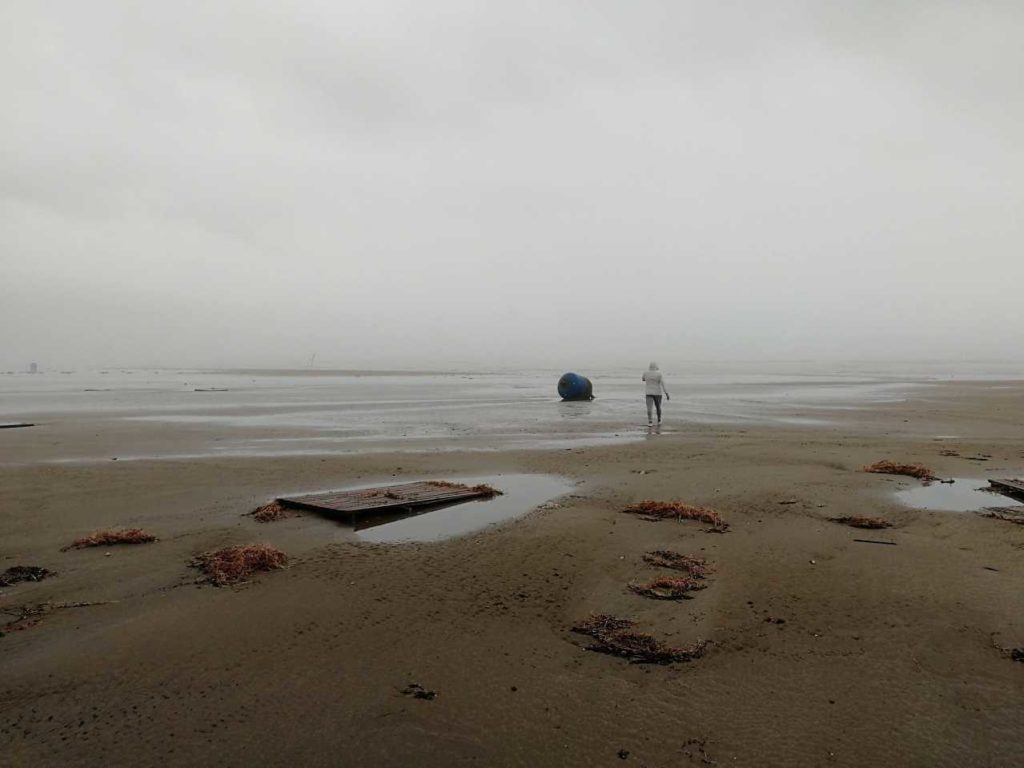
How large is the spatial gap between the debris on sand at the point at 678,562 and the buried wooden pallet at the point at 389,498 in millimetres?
4065

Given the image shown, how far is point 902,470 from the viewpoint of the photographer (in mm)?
12734

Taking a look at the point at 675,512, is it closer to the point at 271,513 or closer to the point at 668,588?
the point at 668,588

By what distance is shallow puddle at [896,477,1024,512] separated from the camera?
1008cm

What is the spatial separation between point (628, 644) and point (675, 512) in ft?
14.6

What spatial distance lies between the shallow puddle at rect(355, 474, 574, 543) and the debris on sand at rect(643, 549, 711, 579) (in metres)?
2.61

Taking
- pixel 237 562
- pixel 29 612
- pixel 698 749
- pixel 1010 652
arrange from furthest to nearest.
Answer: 1. pixel 237 562
2. pixel 29 612
3. pixel 1010 652
4. pixel 698 749

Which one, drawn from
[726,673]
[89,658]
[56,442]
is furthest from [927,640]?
[56,442]

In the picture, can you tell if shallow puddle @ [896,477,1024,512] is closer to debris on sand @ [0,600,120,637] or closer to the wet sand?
the wet sand

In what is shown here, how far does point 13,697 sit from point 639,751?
4.46 meters

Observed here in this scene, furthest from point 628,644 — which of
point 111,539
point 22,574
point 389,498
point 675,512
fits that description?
point 111,539

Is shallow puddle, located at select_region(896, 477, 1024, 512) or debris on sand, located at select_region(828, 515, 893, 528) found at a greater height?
debris on sand, located at select_region(828, 515, 893, 528)

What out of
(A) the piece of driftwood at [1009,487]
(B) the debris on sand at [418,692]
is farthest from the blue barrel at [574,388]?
(B) the debris on sand at [418,692]

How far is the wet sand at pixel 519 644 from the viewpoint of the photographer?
3928 mm

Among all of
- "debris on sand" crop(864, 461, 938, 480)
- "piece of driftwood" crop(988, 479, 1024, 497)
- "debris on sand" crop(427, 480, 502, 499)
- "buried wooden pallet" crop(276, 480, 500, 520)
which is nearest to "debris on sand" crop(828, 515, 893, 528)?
"piece of driftwood" crop(988, 479, 1024, 497)
